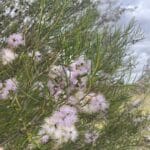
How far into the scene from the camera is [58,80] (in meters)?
5.72

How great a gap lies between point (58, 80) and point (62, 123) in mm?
530

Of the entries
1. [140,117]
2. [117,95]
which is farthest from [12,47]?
[140,117]

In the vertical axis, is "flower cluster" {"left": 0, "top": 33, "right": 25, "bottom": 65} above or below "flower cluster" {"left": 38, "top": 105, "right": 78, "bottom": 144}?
above

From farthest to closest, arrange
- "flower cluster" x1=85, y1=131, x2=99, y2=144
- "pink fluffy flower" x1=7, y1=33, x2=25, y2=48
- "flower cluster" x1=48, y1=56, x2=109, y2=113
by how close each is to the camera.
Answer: "flower cluster" x1=85, y1=131, x2=99, y2=144, "pink fluffy flower" x1=7, y1=33, x2=25, y2=48, "flower cluster" x1=48, y1=56, x2=109, y2=113

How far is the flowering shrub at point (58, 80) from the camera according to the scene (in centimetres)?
548

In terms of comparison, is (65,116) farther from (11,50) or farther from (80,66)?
(11,50)

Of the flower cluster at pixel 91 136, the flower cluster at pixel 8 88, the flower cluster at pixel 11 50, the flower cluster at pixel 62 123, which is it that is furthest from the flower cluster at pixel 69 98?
the flower cluster at pixel 91 136

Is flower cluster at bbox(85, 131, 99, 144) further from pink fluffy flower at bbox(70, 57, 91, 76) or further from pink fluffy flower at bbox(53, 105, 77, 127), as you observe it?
pink fluffy flower at bbox(53, 105, 77, 127)

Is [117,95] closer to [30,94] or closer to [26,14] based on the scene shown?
[30,94]

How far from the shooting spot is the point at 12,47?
6.17m

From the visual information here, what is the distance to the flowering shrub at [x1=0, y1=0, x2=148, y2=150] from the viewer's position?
18.0 ft

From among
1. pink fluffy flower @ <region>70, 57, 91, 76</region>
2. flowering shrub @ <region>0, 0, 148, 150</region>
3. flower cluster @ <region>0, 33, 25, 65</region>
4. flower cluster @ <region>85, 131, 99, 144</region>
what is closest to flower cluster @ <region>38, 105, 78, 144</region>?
flowering shrub @ <region>0, 0, 148, 150</region>

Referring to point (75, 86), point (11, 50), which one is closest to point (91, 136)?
point (11, 50)

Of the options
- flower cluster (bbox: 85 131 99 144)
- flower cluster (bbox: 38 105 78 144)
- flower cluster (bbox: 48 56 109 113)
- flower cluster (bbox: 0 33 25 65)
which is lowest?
flower cluster (bbox: 38 105 78 144)
